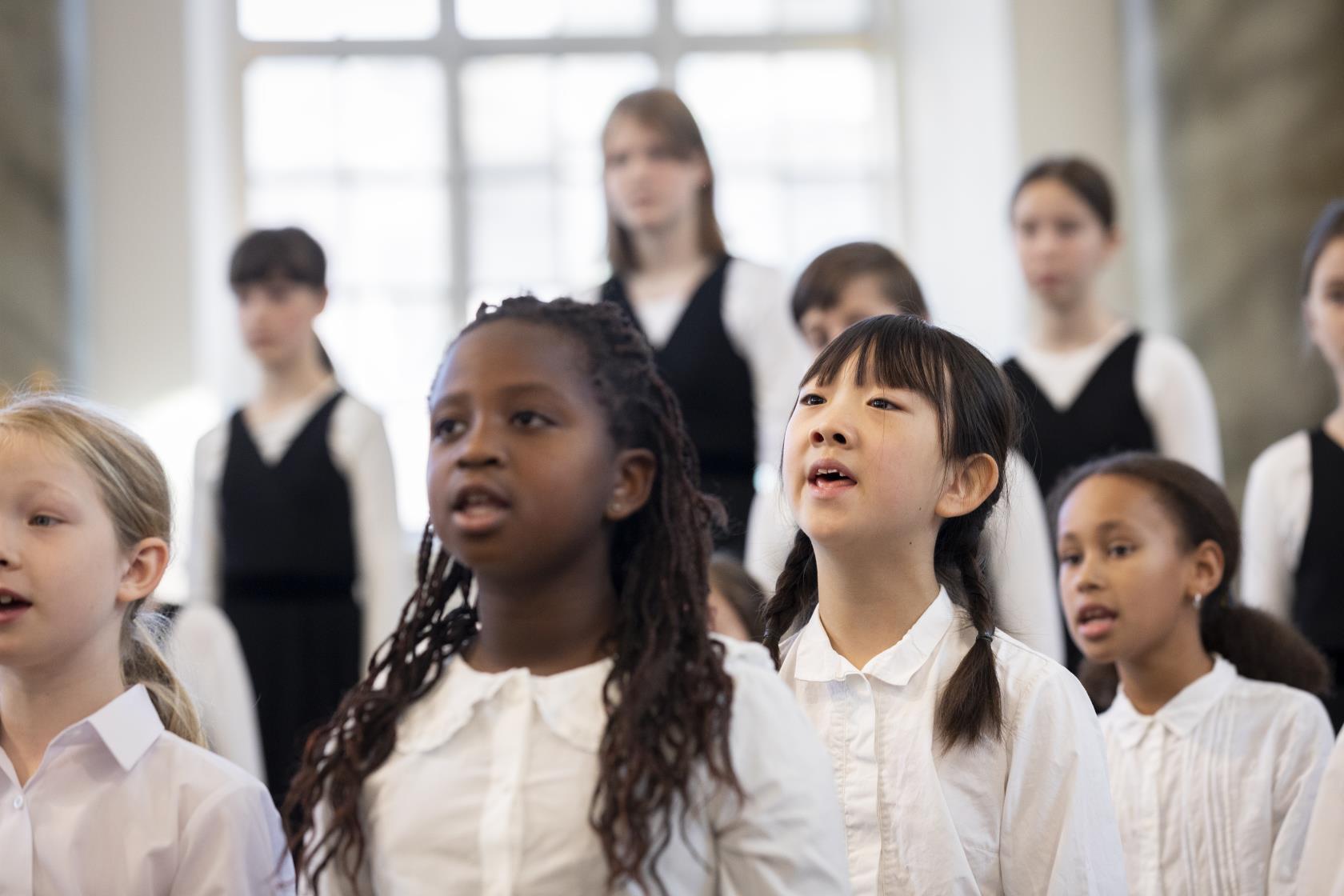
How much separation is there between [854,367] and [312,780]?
77cm

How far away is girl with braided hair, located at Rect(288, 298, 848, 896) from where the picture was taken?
4.57ft

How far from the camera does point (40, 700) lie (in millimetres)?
1778

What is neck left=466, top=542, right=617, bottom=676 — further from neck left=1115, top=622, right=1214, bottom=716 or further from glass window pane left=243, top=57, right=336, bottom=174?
glass window pane left=243, top=57, right=336, bottom=174

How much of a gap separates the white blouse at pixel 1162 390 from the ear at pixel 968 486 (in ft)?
4.38

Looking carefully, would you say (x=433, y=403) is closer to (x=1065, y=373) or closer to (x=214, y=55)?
(x=1065, y=373)

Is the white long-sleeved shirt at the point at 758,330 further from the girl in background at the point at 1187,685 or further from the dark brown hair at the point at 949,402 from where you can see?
the dark brown hair at the point at 949,402

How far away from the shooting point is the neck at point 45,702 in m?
1.77

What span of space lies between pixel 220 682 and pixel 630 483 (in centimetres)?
192

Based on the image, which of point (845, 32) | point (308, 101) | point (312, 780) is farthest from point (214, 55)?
point (312, 780)

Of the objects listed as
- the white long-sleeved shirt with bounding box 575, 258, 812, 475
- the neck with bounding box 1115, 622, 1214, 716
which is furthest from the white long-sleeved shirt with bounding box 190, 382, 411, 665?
the neck with bounding box 1115, 622, 1214, 716

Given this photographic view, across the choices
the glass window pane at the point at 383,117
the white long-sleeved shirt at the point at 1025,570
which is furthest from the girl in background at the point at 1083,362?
the glass window pane at the point at 383,117

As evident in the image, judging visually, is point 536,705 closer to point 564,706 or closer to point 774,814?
point 564,706

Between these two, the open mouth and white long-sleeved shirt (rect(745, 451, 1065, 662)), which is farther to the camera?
white long-sleeved shirt (rect(745, 451, 1065, 662))

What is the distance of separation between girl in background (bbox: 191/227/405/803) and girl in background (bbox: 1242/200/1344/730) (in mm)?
1714
